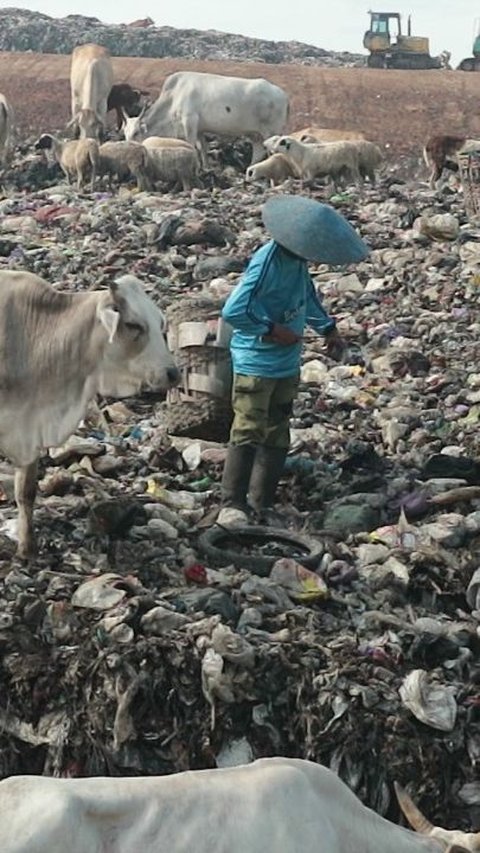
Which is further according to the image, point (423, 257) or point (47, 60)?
point (47, 60)

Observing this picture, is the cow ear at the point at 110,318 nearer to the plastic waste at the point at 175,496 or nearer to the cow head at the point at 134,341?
the cow head at the point at 134,341

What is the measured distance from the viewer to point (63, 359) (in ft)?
17.6

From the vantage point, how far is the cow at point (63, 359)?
527 cm

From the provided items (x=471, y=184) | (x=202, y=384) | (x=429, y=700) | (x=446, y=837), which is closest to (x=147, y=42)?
(x=471, y=184)

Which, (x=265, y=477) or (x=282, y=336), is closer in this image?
(x=282, y=336)

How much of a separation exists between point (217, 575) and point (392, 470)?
166 centimetres

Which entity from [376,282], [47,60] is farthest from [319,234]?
[47,60]

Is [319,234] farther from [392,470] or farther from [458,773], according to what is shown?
[458,773]

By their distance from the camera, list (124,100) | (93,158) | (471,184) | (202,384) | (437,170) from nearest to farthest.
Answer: (202,384), (471,184), (93,158), (437,170), (124,100)

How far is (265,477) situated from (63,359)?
1177mm

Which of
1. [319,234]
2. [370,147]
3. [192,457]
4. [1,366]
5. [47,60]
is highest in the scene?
[319,234]

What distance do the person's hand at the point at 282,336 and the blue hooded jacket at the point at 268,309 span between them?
3 cm

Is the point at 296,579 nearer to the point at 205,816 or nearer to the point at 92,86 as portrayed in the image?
the point at 205,816

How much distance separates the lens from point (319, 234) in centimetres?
556
